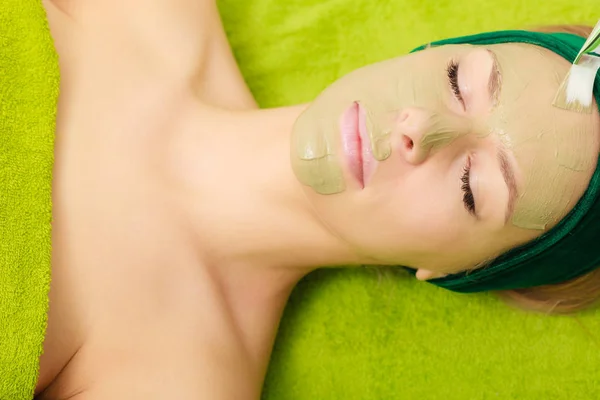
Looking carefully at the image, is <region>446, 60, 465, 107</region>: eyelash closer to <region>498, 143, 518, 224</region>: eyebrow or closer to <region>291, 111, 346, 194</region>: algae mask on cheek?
<region>498, 143, 518, 224</region>: eyebrow

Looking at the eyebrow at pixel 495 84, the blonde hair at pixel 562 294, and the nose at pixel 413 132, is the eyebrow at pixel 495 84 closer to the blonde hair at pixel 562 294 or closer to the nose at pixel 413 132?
the nose at pixel 413 132

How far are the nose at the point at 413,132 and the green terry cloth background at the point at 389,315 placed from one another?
1.77 ft

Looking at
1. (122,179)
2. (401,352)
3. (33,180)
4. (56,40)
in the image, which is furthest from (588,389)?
(56,40)

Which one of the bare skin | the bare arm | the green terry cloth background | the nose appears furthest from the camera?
the green terry cloth background

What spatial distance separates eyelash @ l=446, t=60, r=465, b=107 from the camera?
108 centimetres

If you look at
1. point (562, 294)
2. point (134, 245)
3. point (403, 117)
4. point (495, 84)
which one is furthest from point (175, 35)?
point (562, 294)

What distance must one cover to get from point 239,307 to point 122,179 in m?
0.37

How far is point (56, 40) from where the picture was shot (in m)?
1.22

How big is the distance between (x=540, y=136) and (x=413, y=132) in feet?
0.73

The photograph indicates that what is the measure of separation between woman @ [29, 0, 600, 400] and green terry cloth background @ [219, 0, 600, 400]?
0.15 metres

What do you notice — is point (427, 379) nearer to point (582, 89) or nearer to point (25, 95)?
point (582, 89)

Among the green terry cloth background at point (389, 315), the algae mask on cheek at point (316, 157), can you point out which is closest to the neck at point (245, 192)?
the algae mask on cheek at point (316, 157)

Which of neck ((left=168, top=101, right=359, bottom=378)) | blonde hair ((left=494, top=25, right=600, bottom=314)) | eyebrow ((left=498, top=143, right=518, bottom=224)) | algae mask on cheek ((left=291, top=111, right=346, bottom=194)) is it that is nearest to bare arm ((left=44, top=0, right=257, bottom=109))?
neck ((left=168, top=101, right=359, bottom=378))

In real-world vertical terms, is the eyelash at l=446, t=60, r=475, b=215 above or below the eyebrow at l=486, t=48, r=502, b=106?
below
